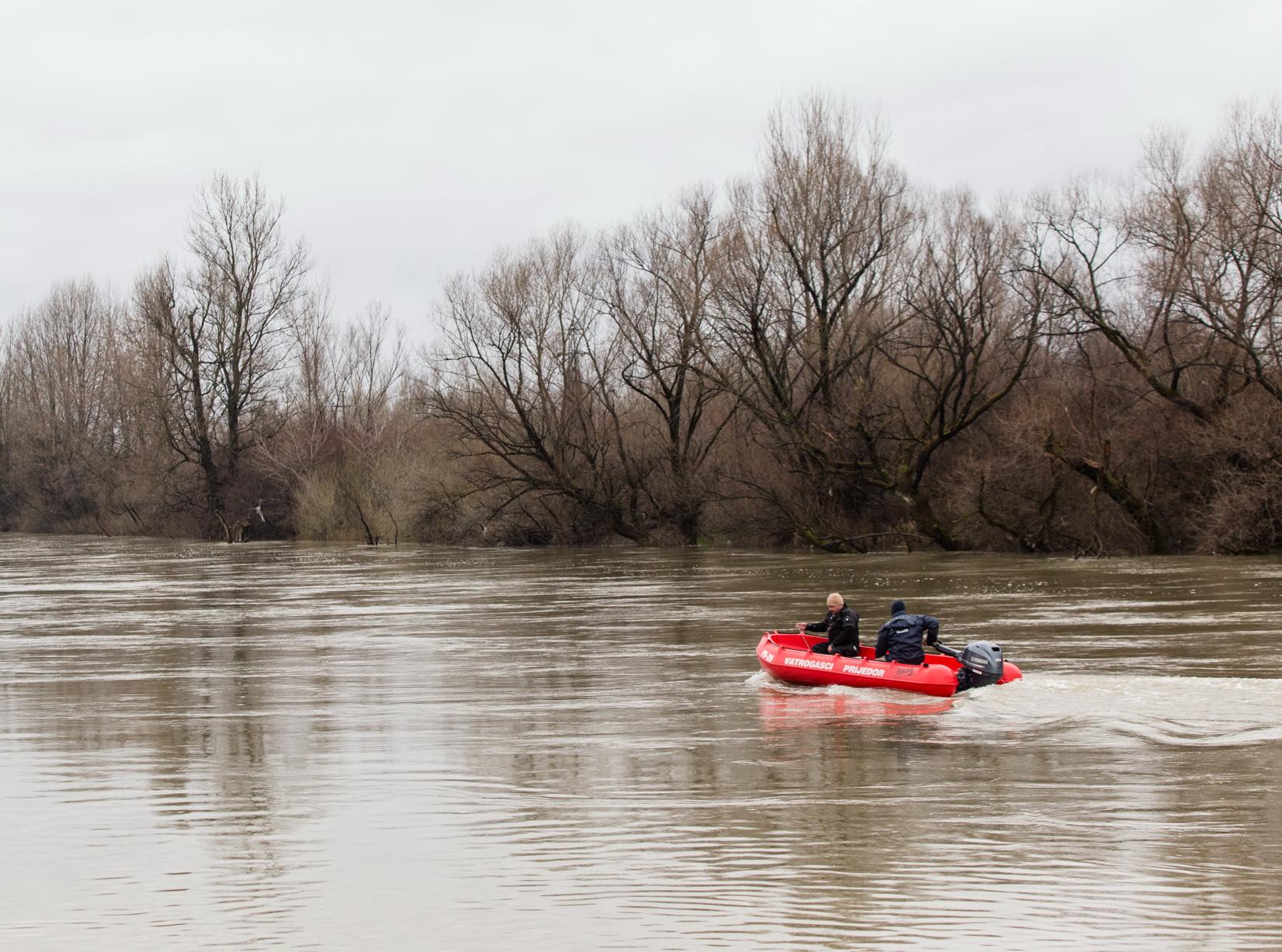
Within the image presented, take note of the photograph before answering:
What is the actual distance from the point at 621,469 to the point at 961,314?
16.4 metres

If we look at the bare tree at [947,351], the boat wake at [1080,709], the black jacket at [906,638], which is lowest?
the boat wake at [1080,709]

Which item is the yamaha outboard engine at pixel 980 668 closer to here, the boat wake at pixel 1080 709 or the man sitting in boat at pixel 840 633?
the boat wake at pixel 1080 709

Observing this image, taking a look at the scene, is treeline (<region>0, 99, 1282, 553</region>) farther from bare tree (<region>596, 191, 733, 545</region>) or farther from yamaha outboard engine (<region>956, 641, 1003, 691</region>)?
yamaha outboard engine (<region>956, 641, 1003, 691</region>)

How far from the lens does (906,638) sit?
50.9 feet

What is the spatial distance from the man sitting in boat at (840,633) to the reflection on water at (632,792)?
2.73 ft

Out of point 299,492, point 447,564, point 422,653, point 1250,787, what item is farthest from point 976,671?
point 299,492

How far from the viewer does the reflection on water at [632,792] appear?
7.43 metres

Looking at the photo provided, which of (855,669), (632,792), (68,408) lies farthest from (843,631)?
(68,408)

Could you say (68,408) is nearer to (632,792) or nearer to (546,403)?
(546,403)

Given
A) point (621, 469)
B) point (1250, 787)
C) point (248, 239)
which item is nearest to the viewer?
point (1250, 787)

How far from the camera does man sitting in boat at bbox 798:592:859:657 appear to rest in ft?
53.8

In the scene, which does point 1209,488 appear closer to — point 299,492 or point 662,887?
point 662,887

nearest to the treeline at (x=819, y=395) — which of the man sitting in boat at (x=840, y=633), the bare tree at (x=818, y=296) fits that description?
the bare tree at (x=818, y=296)

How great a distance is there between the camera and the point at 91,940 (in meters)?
7.30
